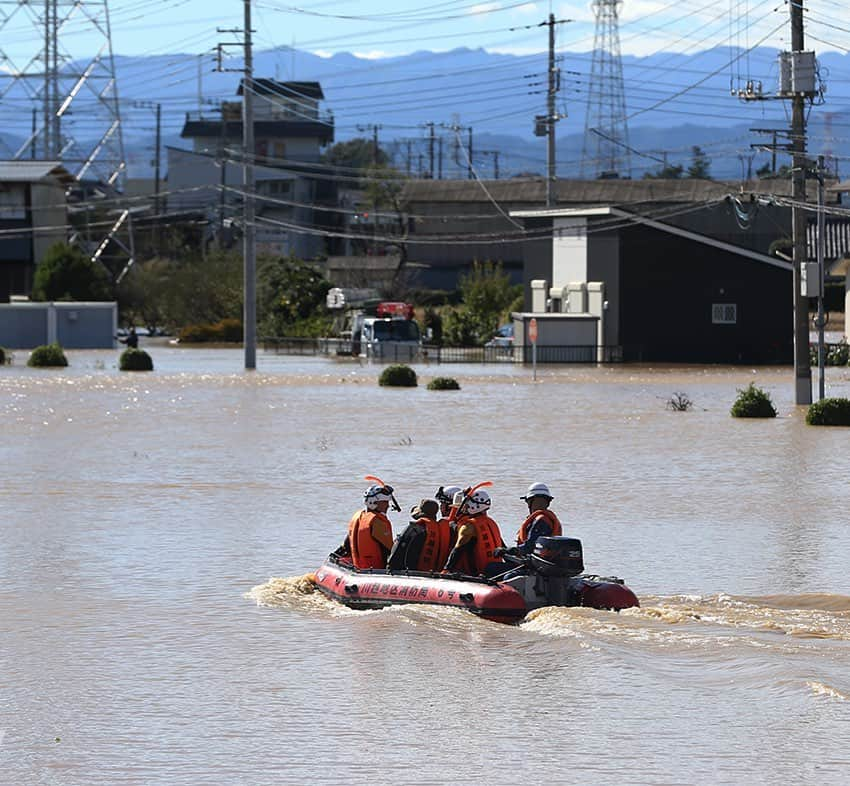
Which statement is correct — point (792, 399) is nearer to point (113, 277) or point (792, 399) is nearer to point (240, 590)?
point (240, 590)

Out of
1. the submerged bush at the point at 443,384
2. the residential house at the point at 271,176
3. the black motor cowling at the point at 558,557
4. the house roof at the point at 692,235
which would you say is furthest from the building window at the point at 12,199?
the black motor cowling at the point at 558,557

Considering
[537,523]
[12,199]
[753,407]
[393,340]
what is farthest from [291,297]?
[537,523]

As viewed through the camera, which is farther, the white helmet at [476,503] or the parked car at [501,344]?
the parked car at [501,344]

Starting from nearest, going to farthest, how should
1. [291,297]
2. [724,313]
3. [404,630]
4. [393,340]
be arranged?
[404,630] < [724,313] < [393,340] < [291,297]

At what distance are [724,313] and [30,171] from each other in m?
42.3

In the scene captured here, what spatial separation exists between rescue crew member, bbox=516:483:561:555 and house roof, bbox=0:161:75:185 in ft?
266

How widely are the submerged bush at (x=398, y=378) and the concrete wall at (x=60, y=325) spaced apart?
118 feet

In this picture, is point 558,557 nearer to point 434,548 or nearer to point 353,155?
point 434,548

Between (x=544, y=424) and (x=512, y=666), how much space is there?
27.6 metres

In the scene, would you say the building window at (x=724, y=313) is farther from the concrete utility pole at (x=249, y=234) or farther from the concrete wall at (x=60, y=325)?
the concrete wall at (x=60, y=325)

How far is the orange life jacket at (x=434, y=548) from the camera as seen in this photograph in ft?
60.3

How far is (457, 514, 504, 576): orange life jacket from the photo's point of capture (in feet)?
59.3

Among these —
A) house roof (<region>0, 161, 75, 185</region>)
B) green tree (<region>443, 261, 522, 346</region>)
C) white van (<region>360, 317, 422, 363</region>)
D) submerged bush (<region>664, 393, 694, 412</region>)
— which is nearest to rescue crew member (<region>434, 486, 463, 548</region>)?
submerged bush (<region>664, 393, 694, 412</region>)

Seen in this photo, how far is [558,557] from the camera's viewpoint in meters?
17.4
